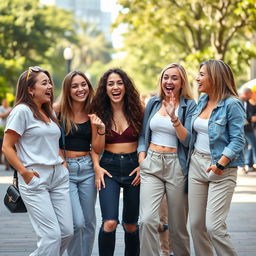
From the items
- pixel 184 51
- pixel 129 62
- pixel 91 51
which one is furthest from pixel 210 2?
pixel 91 51

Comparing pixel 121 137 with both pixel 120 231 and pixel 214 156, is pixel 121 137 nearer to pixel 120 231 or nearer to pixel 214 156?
pixel 214 156

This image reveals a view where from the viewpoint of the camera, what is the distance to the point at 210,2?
23.2 metres

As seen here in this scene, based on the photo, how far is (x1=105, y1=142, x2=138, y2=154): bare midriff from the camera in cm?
632

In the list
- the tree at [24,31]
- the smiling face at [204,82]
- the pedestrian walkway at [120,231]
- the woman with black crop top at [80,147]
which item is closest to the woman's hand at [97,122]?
the woman with black crop top at [80,147]

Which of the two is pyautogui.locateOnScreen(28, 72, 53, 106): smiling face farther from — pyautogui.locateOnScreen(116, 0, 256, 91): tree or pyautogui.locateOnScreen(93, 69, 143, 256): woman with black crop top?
pyautogui.locateOnScreen(116, 0, 256, 91): tree

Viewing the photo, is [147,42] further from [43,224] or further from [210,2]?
[43,224]

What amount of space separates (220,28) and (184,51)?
11.5m

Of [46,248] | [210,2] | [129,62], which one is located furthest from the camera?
[129,62]

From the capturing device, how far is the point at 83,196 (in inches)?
246

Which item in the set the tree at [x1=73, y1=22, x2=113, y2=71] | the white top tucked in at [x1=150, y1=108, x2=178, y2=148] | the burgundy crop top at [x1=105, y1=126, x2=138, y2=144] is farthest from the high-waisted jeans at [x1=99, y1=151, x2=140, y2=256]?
the tree at [x1=73, y1=22, x2=113, y2=71]

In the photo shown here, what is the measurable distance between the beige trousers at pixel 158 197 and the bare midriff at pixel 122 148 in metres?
0.22

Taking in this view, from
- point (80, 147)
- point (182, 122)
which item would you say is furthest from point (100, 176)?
point (182, 122)

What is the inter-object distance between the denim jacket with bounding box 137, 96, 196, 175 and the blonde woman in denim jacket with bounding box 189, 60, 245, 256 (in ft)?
0.39

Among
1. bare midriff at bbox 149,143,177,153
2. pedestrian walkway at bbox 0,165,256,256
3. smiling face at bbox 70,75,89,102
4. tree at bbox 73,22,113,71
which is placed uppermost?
smiling face at bbox 70,75,89,102
